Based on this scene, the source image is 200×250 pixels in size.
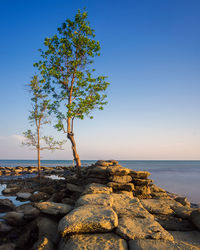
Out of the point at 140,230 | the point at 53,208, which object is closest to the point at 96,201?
the point at 53,208

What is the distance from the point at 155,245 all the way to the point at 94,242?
5.35 ft

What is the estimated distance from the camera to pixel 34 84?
923 inches

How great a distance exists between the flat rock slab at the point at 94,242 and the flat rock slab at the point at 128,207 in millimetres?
1632

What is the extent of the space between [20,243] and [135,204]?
4.68 m

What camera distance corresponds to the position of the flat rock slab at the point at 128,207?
6590 millimetres

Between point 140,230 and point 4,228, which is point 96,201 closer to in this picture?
point 140,230

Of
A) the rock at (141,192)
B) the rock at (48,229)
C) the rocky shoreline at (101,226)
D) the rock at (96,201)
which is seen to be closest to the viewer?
the rocky shoreline at (101,226)

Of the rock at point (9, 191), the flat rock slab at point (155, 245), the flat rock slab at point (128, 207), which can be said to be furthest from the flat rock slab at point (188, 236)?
the rock at point (9, 191)

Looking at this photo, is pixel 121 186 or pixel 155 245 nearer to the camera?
pixel 155 245

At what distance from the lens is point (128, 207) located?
7227mm

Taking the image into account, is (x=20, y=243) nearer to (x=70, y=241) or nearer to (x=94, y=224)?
(x=70, y=241)

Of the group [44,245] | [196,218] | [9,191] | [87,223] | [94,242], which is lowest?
[9,191]

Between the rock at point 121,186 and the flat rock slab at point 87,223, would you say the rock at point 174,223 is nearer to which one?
the flat rock slab at point 87,223

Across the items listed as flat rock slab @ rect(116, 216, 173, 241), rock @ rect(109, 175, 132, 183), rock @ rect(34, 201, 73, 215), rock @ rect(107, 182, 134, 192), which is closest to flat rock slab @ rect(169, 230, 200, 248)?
flat rock slab @ rect(116, 216, 173, 241)
